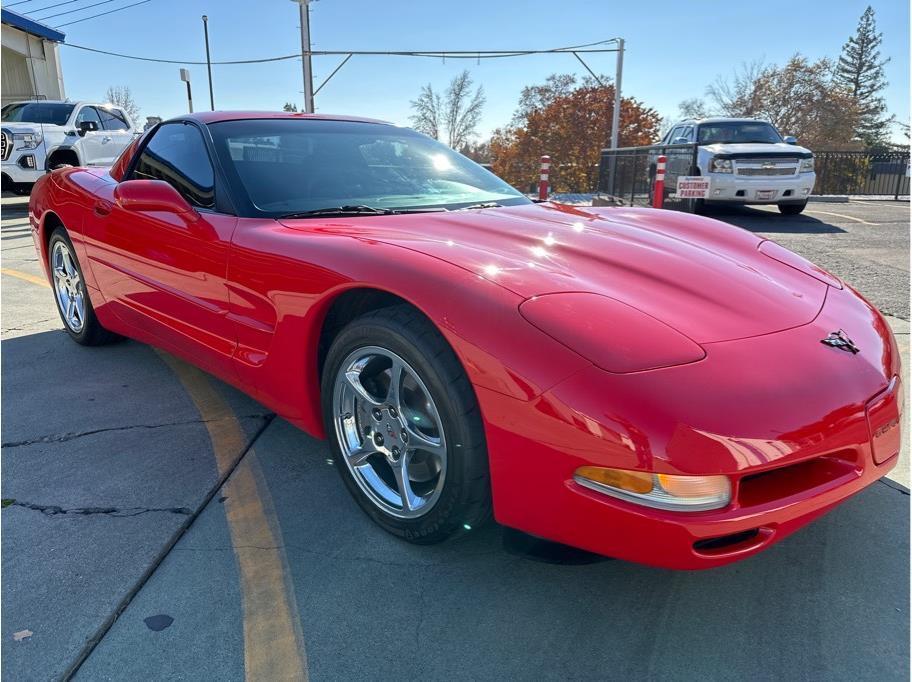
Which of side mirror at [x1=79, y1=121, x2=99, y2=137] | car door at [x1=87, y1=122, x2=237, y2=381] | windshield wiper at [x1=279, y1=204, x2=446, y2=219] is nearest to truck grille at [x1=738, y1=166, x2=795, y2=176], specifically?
windshield wiper at [x1=279, y1=204, x2=446, y2=219]

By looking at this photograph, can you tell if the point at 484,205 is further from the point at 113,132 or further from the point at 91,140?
the point at 113,132

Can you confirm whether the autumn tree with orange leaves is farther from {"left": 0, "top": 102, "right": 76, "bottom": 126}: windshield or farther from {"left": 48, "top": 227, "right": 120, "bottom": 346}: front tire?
{"left": 48, "top": 227, "right": 120, "bottom": 346}: front tire

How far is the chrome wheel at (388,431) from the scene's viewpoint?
2012 millimetres

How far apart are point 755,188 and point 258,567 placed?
10196 mm

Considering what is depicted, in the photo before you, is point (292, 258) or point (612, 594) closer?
point (612, 594)

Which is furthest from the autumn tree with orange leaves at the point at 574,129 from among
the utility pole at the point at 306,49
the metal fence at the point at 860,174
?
the utility pole at the point at 306,49

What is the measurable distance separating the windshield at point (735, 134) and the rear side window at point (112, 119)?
1128 cm

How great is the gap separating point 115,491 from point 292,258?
3.68ft

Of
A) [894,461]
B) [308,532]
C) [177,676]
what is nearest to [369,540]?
[308,532]

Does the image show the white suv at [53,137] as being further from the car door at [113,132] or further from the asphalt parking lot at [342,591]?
the asphalt parking lot at [342,591]

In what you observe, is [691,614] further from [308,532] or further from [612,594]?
[308,532]

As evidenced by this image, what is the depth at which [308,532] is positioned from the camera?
2.22m

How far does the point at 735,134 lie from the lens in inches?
452

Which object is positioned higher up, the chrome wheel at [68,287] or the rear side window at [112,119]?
the rear side window at [112,119]
